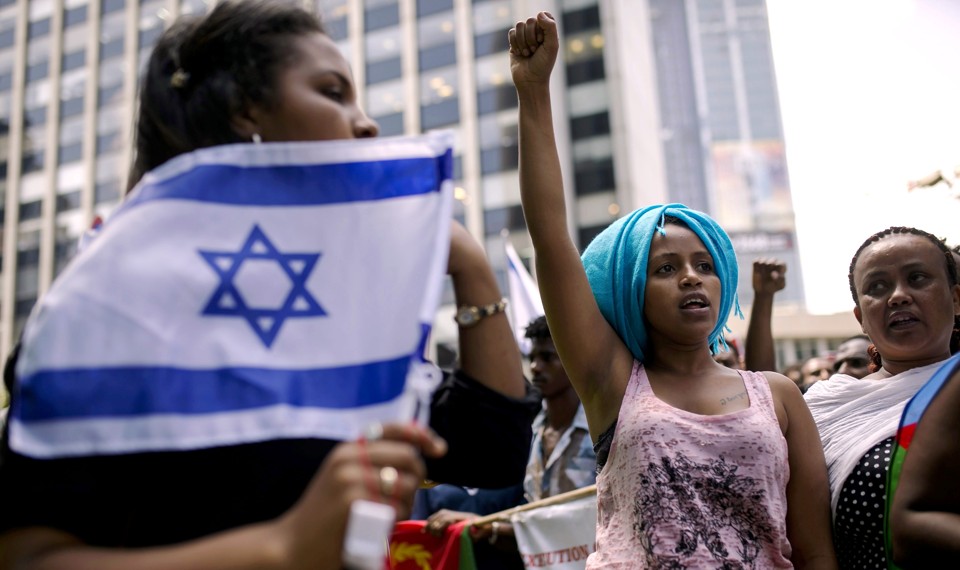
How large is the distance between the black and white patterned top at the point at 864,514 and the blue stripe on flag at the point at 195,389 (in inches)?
63.1

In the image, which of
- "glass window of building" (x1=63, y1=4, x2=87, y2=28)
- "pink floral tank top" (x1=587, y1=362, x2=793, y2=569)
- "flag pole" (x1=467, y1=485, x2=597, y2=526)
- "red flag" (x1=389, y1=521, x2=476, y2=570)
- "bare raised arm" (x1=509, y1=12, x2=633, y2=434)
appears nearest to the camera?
"pink floral tank top" (x1=587, y1=362, x2=793, y2=569)

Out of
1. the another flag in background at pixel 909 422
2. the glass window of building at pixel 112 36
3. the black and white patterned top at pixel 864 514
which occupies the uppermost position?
the glass window of building at pixel 112 36

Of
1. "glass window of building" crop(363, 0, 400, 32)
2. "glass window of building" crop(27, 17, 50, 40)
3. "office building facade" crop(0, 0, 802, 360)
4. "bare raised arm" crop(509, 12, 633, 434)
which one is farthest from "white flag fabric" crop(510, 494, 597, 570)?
"glass window of building" crop(27, 17, 50, 40)


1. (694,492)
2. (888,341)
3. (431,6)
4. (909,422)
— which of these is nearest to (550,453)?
(888,341)

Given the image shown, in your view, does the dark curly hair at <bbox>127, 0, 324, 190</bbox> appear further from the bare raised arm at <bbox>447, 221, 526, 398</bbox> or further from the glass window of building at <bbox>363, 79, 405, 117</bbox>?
the glass window of building at <bbox>363, 79, 405, 117</bbox>

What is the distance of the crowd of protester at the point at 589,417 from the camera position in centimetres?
115

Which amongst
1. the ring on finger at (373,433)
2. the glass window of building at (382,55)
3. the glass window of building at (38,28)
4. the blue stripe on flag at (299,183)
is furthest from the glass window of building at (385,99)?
the ring on finger at (373,433)

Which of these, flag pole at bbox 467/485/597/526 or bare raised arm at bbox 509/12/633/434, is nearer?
bare raised arm at bbox 509/12/633/434

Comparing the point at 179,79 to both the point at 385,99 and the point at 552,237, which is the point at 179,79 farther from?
the point at 385,99

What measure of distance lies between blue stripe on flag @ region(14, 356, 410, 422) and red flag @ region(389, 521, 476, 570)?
3.10m

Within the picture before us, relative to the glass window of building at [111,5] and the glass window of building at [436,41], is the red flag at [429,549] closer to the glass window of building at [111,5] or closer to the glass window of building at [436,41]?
the glass window of building at [436,41]

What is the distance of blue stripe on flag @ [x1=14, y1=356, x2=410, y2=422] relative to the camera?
3.79ft

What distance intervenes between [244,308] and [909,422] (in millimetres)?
1550

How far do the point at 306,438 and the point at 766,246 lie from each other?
367ft
